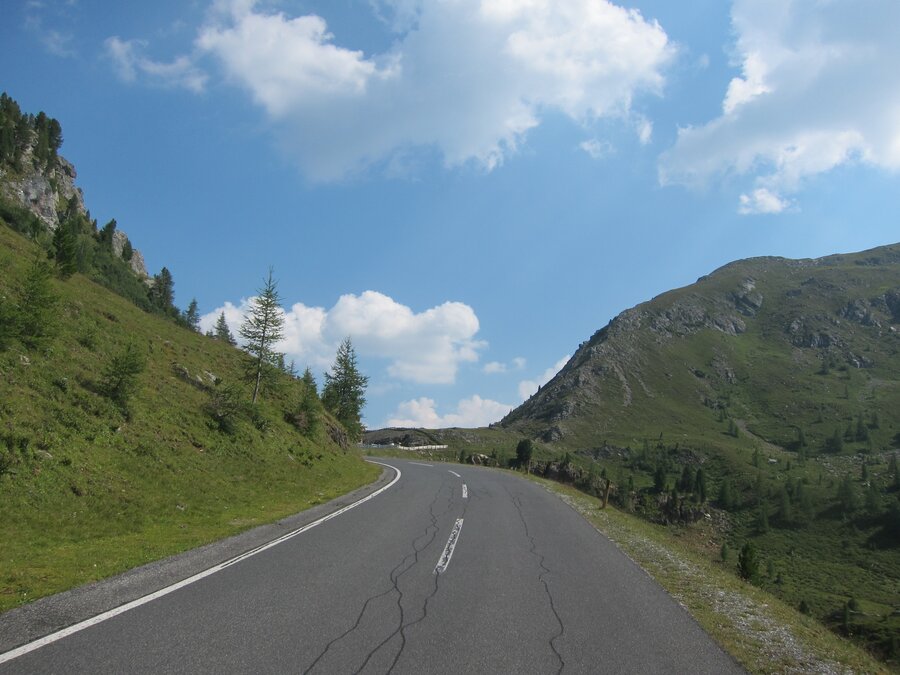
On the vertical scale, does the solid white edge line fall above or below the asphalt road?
above

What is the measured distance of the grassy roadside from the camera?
6824mm

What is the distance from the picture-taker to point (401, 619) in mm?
7023

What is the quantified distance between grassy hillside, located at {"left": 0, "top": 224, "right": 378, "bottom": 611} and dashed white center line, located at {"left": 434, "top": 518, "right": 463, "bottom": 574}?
17.7ft

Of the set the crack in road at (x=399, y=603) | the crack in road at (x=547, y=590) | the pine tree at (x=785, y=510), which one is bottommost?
the pine tree at (x=785, y=510)

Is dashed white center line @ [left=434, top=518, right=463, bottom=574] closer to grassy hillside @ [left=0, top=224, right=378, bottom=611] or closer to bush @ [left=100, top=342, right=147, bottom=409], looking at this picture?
grassy hillside @ [left=0, top=224, right=378, bottom=611]

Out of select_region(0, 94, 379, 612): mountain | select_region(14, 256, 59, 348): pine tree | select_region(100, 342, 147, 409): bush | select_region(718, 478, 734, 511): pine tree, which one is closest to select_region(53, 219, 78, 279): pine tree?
select_region(0, 94, 379, 612): mountain

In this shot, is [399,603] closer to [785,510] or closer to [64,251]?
[64,251]

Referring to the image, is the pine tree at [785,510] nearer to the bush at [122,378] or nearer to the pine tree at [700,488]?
the pine tree at [700,488]

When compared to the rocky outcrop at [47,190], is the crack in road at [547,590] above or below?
below

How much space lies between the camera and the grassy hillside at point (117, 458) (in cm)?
1089

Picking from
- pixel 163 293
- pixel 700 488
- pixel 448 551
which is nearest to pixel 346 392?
pixel 448 551

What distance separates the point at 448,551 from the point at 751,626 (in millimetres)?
5908

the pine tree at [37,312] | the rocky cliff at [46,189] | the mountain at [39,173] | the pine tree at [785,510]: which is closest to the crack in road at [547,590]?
the pine tree at [37,312]

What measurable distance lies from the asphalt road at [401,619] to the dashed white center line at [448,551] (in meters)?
0.08
